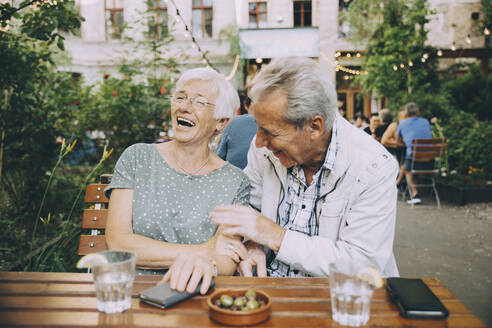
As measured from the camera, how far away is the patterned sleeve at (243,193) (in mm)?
2029

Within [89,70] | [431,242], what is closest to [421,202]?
[431,242]

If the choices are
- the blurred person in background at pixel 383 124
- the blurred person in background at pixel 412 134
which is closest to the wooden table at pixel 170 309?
the blurred person in background at pixel 412 134

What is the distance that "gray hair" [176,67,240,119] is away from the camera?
82.0 inches

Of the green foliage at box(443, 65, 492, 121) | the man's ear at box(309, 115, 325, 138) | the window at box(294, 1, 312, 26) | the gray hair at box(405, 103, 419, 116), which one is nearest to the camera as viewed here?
the man's ear at box(309, 115, 325, 138)

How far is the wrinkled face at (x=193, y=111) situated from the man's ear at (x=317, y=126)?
2.03ft

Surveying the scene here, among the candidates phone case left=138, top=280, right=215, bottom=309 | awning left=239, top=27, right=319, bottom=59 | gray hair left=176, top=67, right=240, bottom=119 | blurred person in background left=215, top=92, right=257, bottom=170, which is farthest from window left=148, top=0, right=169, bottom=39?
phone case left=138, top=280, right=215, bottom=309

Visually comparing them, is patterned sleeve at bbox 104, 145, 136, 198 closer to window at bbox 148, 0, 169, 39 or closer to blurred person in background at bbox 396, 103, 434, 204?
window at bbox 148, 0, 169, 39

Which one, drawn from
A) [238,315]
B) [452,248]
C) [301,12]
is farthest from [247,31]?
[238,315]

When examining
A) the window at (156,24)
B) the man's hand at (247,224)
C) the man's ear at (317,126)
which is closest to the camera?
the man's hand at (247,224)

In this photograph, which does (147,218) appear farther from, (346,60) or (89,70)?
(89,70)

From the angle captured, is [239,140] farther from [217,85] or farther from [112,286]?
[112,286]

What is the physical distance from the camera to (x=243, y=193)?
6.77 ft

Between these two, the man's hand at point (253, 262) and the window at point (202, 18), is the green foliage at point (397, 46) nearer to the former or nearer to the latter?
the window at point (202, 18)

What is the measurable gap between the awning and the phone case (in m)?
5.40
